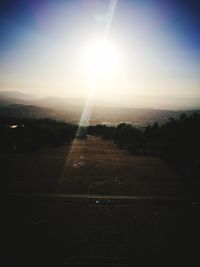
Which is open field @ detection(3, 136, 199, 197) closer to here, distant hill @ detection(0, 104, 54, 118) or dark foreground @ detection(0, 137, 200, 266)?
dark foreground @ detection(0, 137, 200, 266)

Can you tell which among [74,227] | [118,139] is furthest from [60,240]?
[118,139]

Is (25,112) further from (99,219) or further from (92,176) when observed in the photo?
(99,219)

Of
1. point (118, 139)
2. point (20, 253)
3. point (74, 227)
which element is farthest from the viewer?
point (118, 139)

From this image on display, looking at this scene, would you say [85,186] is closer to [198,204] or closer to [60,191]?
[60,191]

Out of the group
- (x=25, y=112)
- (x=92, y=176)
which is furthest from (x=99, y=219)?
(x=25, y=112)

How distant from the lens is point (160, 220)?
6637 mm

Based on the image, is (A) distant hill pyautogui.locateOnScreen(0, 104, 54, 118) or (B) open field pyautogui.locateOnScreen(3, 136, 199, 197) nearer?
(B) open field pyautogui.locateOnScreen(3, 136, 199, 197)

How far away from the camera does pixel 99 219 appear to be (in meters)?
6.68

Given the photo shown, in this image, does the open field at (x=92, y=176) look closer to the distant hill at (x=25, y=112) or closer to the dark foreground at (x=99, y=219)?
the dark foreground at (x=99, y=219)

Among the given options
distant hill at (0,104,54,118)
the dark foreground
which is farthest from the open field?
distant hill at (0,104,54,118)

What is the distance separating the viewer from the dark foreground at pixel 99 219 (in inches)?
203

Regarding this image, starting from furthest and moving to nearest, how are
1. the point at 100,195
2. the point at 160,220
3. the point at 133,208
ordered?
1. the point at 100,195
2. the point at 133,208
3. the point at 160,220

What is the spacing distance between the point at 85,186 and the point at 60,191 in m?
1.08

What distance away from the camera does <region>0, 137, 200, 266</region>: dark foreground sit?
16.9ft
